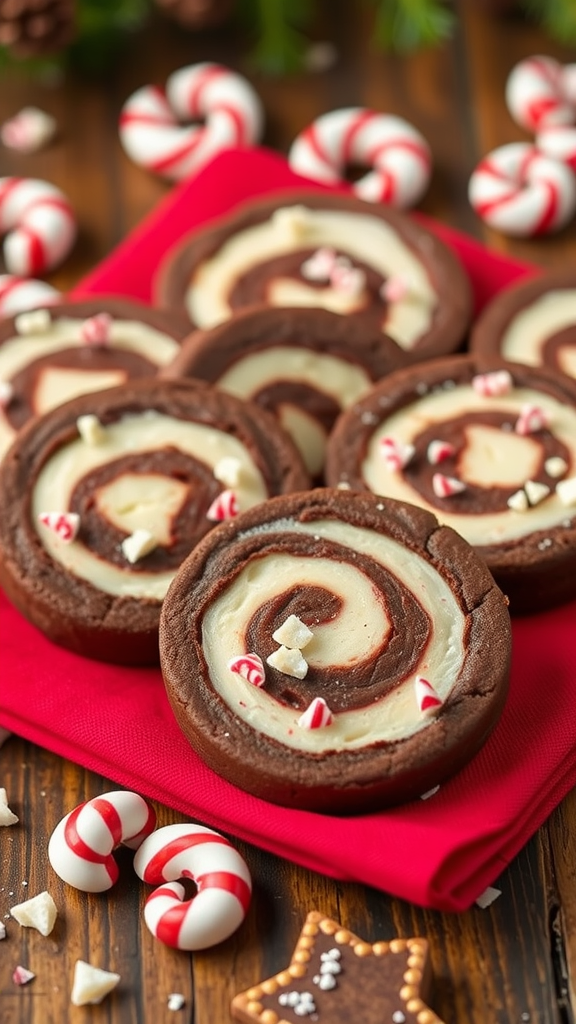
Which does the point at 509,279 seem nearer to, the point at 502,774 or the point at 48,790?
the point at 502,774

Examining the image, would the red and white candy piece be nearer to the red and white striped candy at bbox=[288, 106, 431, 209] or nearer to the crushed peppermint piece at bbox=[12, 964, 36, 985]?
the red and white striped candy at bbox=[288, 106, 431, 209]

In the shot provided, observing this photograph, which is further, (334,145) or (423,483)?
(334,145)

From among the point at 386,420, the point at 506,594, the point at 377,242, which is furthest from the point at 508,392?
the point at 377,242

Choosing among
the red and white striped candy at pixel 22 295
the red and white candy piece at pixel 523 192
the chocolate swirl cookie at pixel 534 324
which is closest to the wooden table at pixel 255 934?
the chocolate swirl cookie at pixel 534 324

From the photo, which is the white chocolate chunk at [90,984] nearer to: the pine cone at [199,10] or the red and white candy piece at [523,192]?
the red and white candy piece at [523,192]

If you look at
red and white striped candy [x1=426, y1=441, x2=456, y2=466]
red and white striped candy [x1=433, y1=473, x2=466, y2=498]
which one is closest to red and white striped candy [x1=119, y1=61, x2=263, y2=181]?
red and white striped candy [x1=426, y1=441, x2=456, y2=466]

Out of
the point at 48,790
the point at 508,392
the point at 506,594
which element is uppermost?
the point at 508,392
